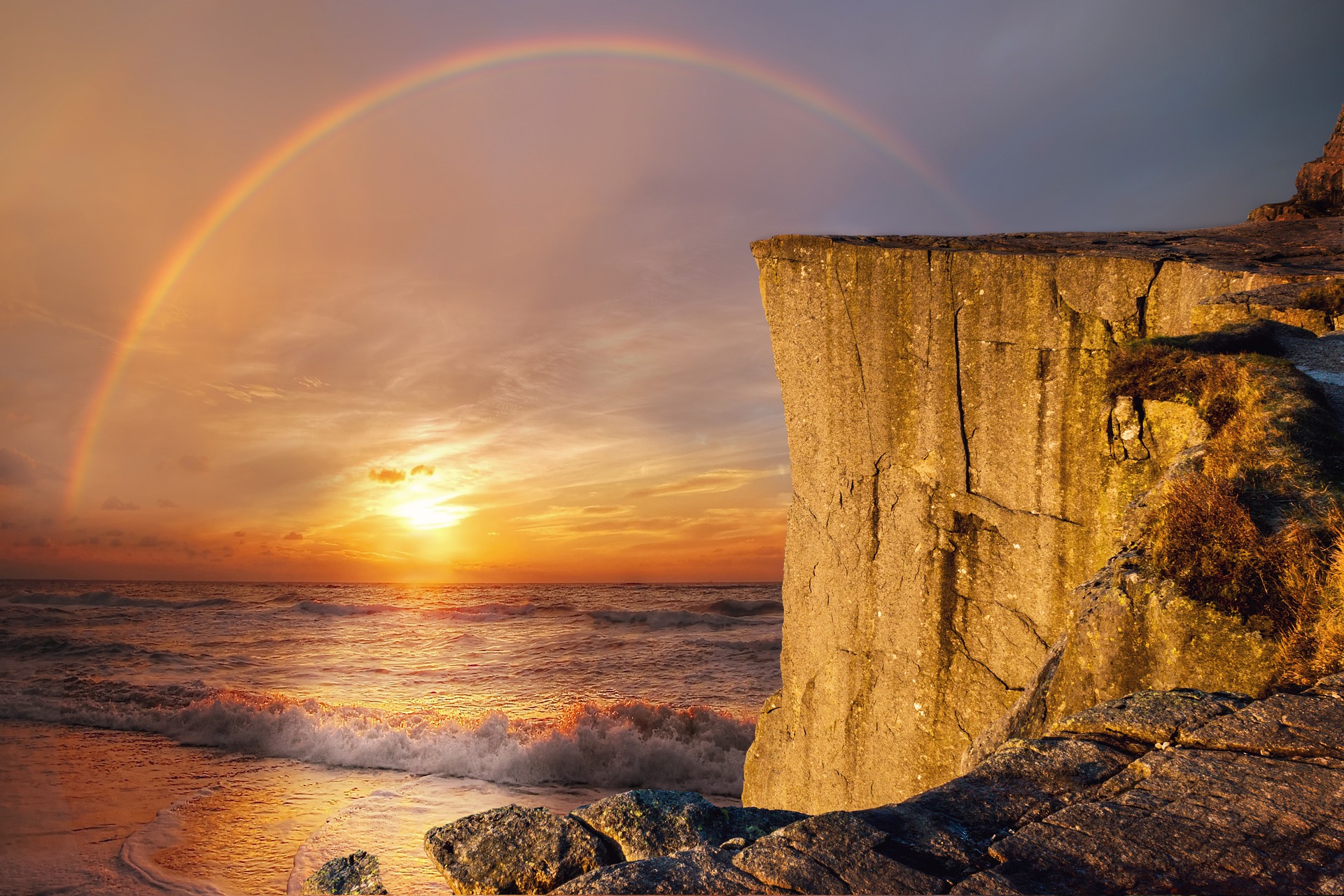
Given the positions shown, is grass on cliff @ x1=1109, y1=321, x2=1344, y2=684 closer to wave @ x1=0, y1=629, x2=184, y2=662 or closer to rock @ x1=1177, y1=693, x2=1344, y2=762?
rock @ x1=1177, y1=693, x2=1344, y2=762

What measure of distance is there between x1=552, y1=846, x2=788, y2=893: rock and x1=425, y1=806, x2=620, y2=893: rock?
0.74m

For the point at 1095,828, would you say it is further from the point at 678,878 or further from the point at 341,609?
the point at 341,609

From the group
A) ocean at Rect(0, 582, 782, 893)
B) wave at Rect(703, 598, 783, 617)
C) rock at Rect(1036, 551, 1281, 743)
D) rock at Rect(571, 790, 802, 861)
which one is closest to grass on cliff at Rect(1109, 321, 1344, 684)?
rock at Rect(1036, 551, 1281, 743)

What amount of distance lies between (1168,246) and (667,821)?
28.3ft

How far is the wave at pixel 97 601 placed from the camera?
45375mm

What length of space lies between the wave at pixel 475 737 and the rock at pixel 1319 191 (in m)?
15.3

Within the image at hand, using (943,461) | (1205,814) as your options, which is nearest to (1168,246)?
(943,461)

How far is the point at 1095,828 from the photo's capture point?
7.44 feet

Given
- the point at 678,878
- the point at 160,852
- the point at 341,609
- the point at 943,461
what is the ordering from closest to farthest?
the point at 678,878 < the point at 943,461 < the point at 160,852 < the point at 341,609

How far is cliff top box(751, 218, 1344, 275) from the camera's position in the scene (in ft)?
23.9

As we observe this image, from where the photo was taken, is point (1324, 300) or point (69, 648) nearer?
point (1324, 300)

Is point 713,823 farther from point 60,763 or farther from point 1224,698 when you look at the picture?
point 60,763

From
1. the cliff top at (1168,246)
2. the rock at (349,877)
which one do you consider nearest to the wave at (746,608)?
the cliff top at (1168,246)

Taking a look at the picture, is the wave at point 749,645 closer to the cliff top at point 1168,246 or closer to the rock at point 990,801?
the cliff top at point 1168,246
